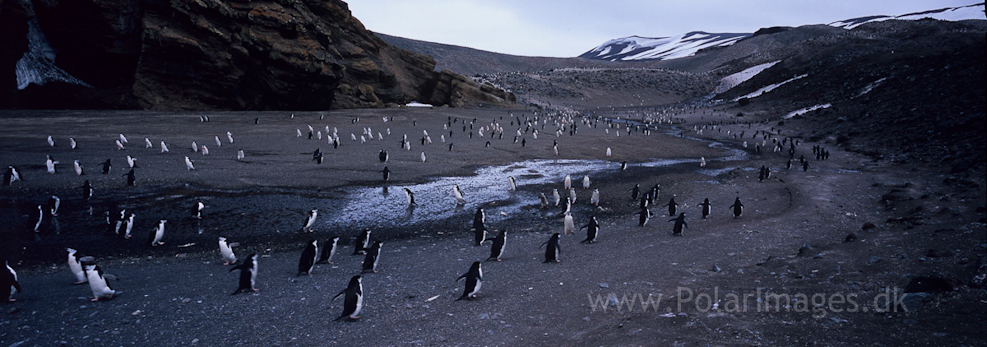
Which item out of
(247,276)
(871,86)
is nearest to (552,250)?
(247,276)

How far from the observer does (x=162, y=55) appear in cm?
2845

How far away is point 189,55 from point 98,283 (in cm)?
2732

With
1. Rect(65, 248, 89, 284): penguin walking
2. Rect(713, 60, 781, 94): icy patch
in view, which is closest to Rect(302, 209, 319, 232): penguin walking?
Rect(65, 248, 89, 284): penguin walking

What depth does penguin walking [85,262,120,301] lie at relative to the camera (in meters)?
6.34

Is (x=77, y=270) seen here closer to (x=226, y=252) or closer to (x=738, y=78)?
(x=226, y=252)

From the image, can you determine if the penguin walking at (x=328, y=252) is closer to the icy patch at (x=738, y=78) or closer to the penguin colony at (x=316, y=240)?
the penguin colony at (x=316, y=240)

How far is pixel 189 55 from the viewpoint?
95.2ft

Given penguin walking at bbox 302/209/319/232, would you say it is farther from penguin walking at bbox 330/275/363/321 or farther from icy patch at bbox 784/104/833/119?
icy patch at bbox 784/104/833/119

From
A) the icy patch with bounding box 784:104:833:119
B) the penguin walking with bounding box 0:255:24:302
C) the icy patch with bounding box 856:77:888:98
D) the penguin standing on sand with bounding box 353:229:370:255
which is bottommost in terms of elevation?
the penguin standing on sand with bounding box 353:229:370:255

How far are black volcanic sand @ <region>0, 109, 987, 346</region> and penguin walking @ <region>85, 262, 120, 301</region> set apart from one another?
0.15 m
